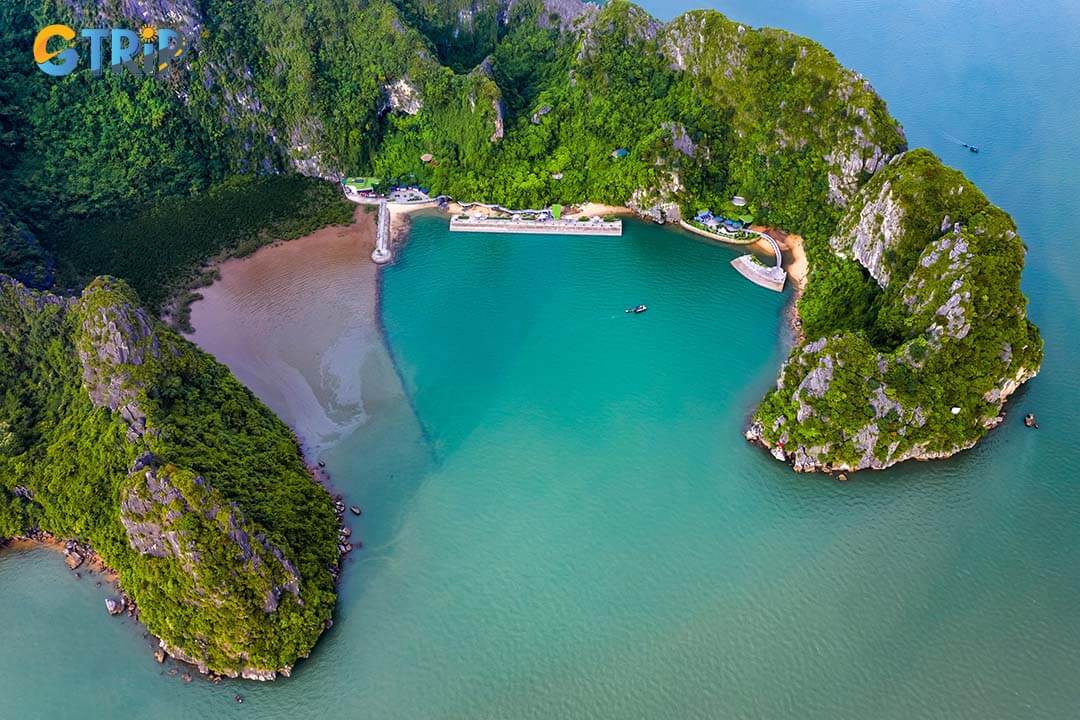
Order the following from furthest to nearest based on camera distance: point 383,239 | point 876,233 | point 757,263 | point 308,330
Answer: point 383,239
point 757,263
point 308,330
point 876,233

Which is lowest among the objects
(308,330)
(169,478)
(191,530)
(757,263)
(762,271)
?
(191,530)

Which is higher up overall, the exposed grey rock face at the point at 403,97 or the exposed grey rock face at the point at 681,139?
the exposed grey rock face at the point at 681,139

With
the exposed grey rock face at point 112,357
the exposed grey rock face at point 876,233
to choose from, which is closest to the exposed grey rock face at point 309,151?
the exposed grey rock face at point 112,357

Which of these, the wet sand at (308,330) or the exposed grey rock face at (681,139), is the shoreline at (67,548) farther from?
the exposed grey rock face at (681,139)

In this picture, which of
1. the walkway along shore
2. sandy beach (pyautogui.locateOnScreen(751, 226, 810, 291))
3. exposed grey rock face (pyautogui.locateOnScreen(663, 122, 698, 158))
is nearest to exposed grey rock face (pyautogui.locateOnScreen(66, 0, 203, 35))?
exposed grey rock face (pyautogui.locateOnScreen(663, 122, 698, 158))

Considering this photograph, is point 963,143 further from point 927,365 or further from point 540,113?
point 540,113

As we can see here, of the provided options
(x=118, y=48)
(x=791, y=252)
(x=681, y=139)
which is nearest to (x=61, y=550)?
(x=118, y=48)
